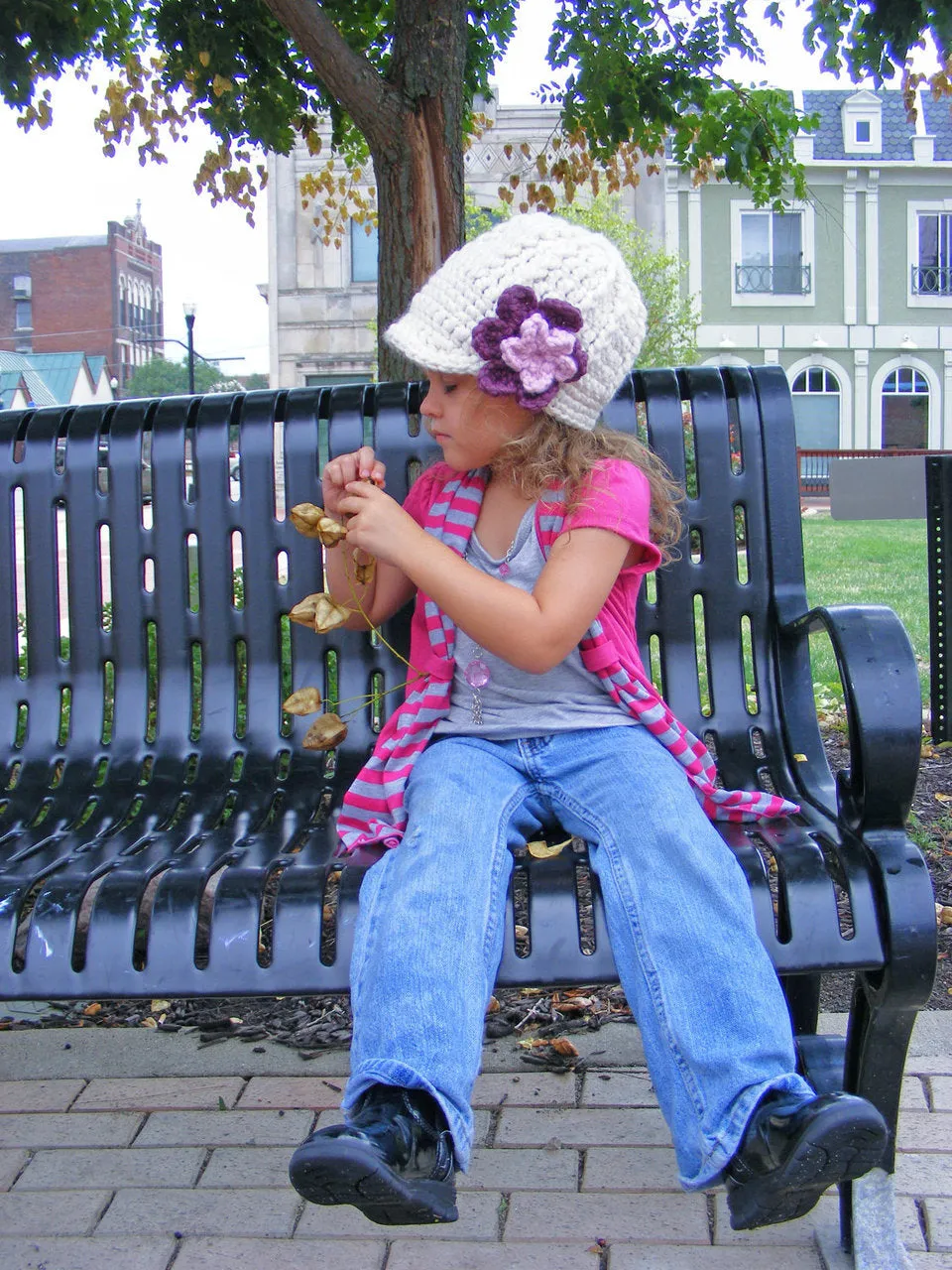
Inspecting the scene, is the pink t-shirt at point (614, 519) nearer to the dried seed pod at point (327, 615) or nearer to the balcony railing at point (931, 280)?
the dried seed pod at point (327, 615)

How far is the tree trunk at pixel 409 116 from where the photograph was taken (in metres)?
3.28

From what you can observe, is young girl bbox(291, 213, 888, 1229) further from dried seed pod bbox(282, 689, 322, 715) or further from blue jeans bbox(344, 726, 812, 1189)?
dried seed pod bbox(282, 689, 322, 715)

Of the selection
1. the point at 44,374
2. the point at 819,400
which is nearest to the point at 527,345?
the point at 819,400

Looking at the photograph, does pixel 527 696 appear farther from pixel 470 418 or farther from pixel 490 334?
pixel 490 334

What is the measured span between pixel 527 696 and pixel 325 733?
395 millimetres

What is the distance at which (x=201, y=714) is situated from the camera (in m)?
2.35

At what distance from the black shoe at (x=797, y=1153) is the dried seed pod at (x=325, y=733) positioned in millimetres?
975

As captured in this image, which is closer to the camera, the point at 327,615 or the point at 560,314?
the point at 560,314

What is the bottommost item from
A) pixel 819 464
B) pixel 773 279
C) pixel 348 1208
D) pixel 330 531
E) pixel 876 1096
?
pixel 348 1208

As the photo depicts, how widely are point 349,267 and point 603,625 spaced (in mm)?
27249

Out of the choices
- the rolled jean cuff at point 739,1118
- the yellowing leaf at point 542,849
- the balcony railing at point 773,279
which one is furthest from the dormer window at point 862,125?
the rolled jean cuff at point 739,1118

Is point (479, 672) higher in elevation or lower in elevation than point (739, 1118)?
higher

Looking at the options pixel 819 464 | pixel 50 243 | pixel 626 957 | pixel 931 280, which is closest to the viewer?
pixel 626 957

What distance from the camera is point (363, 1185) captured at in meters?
1.31
